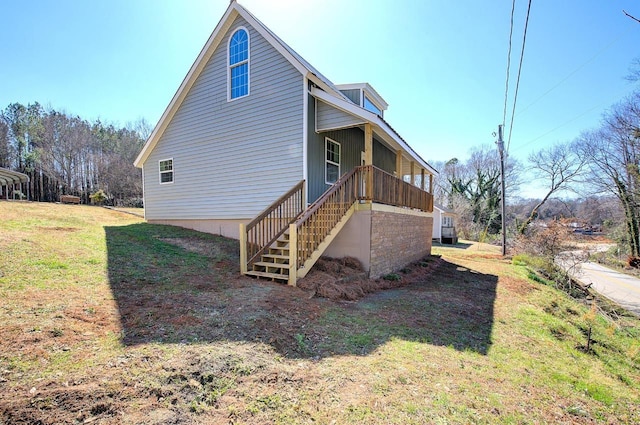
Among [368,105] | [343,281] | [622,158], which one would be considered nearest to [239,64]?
[368,105]

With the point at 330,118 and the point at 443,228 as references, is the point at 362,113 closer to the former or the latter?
the point at 330,118

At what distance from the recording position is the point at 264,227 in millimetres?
→ 7797

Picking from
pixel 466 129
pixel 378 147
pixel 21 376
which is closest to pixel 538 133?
pixel 466 129

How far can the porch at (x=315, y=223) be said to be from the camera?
A: 22.3 feet

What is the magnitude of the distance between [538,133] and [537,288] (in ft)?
74.1

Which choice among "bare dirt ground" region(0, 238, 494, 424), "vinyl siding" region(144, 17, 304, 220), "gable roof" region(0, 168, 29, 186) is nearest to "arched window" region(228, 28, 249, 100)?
"vinyl siding" region(144, 17, 304, 220)

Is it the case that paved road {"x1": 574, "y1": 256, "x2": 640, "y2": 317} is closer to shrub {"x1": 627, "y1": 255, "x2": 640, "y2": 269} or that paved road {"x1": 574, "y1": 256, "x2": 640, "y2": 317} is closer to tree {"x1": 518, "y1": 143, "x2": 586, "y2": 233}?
shrub {"x1": 627, "y1": 255, "x2": 640, "y2": 269}

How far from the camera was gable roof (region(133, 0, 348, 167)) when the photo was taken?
29.5 ft

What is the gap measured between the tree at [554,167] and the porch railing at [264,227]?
3414cm

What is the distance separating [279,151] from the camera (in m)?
9.49

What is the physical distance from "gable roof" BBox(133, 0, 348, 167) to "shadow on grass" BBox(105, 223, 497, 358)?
589cm

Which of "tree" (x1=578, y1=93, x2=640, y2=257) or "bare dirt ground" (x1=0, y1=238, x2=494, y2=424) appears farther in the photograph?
"tree" (x1=578, y1=93, x2=640, y2=257)

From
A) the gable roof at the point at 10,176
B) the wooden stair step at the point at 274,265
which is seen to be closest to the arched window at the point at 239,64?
the wooden stair step at the point at 274,265

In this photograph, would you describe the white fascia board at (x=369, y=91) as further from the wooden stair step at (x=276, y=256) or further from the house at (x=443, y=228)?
the house at (x=443, y=228)
